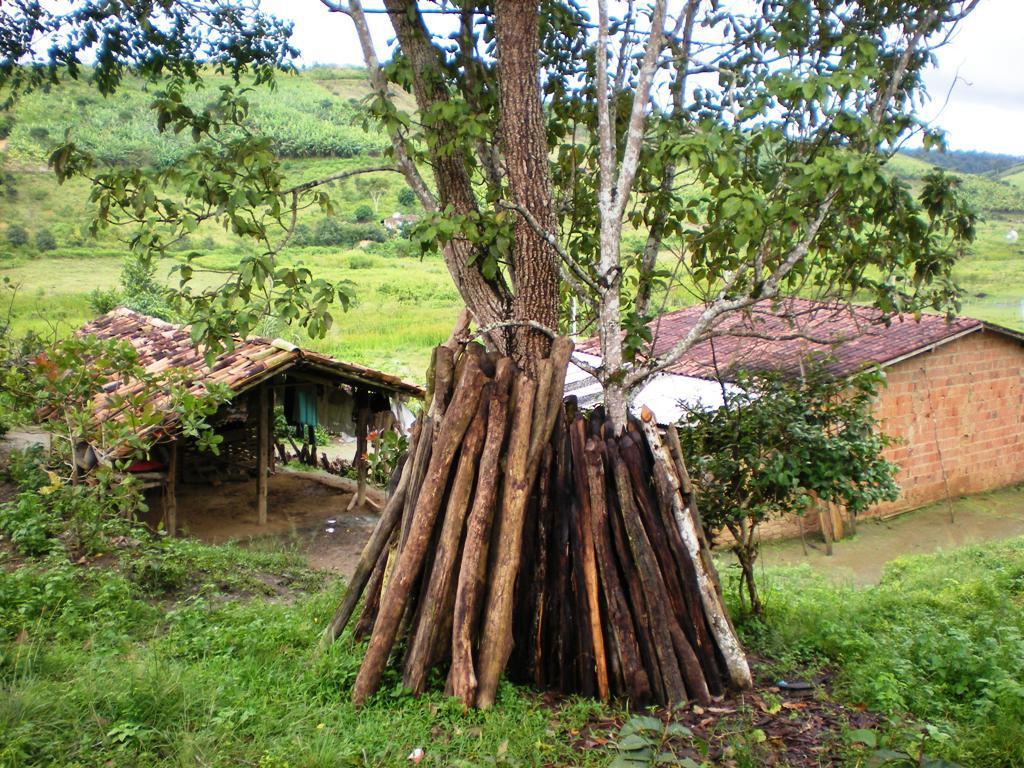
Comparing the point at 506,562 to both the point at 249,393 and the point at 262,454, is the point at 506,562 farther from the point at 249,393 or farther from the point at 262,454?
the point at 249,393

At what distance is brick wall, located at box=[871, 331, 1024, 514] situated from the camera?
14414mm

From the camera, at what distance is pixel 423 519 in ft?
15.5

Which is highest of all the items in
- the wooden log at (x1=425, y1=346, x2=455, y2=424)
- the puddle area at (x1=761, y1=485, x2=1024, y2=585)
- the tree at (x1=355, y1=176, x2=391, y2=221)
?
the tree at (x1=355, y1=176, x2=391, y2=221)

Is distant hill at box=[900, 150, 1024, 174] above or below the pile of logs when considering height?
above

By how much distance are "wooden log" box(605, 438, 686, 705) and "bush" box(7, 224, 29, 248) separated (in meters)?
41.6

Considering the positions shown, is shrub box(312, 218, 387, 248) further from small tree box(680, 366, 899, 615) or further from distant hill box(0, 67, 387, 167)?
small tree box(680, 366, 899, 615)

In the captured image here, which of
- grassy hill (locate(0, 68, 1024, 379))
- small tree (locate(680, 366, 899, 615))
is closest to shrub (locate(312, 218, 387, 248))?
grassy hill (locate(0, 68, 1024, 379))

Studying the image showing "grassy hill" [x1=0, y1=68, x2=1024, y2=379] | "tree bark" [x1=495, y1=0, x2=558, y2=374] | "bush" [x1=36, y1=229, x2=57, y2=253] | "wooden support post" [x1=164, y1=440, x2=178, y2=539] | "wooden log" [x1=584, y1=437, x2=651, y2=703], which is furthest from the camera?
"bush" [x1=36, y1=229, x2=57, y2=253]

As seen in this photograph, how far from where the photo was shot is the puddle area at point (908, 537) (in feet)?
39.7

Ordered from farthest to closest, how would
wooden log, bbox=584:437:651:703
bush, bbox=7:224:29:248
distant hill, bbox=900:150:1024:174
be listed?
1. distant hill, bbox=900:150:1024:174
2. bush, bbox=7:224:29:248
3. wooden log, bbox=584:437:651:703

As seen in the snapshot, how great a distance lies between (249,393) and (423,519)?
32.8 feet

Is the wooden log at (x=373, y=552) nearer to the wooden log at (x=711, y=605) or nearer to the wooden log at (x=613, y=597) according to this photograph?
the wooden log at (x=613, y=597)

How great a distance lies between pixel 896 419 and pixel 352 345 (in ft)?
63.2

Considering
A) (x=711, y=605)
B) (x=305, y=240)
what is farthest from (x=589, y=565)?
(x=305, y=240)
